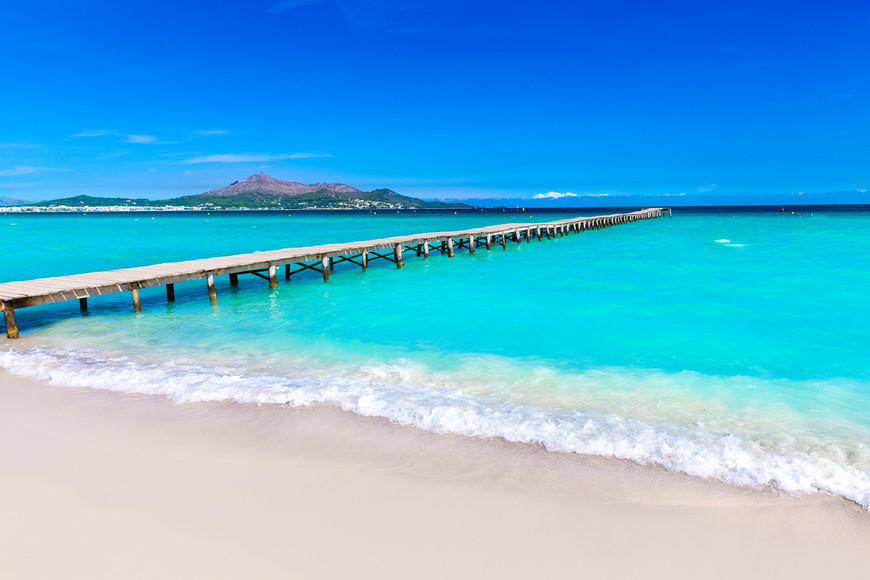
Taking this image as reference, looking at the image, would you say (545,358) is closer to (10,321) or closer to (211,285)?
(211,285)

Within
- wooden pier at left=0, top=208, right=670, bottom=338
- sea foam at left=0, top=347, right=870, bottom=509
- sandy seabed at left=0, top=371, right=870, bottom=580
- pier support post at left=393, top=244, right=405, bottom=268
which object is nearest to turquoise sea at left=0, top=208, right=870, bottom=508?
sea foam at left=0, top=347, right=870, bottom=509

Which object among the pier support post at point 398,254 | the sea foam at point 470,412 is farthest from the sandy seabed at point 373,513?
the pier support post at point 398,254

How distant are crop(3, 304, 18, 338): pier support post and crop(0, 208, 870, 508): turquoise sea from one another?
0.32 metres

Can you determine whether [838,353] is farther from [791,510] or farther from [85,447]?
[85,447]

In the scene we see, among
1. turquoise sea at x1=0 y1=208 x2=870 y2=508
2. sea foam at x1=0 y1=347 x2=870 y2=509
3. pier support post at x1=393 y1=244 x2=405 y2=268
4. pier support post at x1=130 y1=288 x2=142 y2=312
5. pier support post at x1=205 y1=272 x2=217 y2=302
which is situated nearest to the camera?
sea foam at x1=0 y1=347 x2=870 y2=509

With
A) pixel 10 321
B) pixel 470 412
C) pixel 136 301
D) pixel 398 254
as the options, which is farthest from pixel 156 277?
pixel 398 254

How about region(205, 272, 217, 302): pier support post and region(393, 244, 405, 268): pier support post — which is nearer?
region(205, 272, 217, 302): pier support post

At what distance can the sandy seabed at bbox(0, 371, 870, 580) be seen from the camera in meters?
3.37

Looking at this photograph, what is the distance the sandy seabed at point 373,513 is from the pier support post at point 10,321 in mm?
6016

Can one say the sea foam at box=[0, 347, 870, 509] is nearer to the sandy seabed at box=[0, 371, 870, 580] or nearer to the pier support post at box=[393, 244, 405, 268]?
the sandy seabed at box=[0, 371, 870, 580]

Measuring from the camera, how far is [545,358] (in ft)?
29.1

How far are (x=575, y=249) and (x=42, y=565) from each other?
31247 millimetres

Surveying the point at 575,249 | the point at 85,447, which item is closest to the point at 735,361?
the point at 85,447

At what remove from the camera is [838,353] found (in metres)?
9.33
